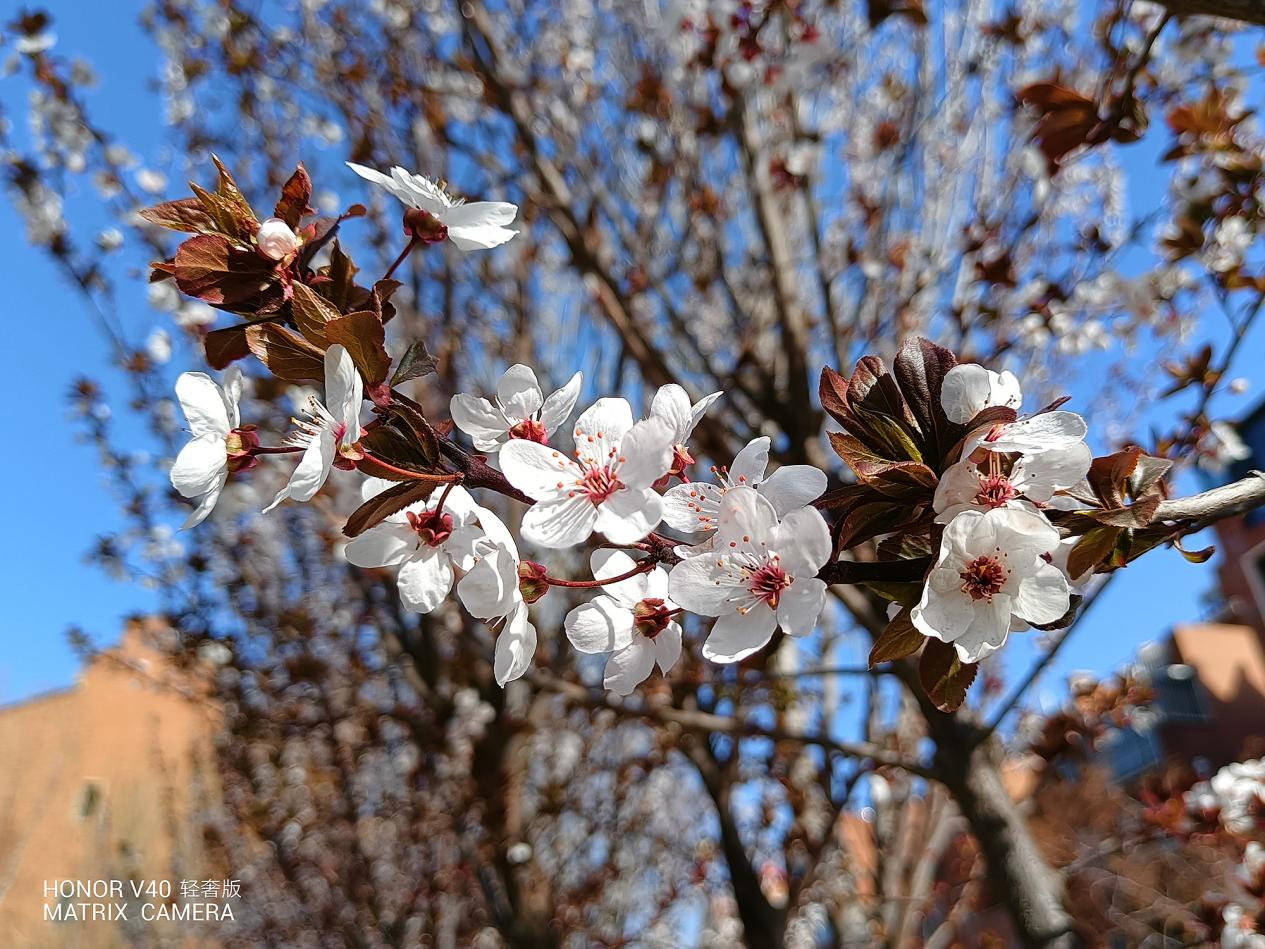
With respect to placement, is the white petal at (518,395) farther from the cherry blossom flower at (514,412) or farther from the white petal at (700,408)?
the white petal at (700,408)

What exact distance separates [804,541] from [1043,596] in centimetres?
21

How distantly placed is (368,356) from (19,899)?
13733 millimetres

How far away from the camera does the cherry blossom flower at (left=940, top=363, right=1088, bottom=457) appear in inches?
27.1

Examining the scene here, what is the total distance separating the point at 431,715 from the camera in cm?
363

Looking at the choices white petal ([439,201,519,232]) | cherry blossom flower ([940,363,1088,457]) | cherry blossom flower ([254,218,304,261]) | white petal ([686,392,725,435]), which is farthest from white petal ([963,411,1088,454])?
cherry blossom flower ([254,218,304,261])

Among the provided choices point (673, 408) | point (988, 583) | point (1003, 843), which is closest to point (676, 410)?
point (673, 408)

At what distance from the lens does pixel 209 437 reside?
32.9 inches

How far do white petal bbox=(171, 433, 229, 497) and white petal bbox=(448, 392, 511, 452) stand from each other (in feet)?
0.78

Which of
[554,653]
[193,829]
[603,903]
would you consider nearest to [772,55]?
[554,653]

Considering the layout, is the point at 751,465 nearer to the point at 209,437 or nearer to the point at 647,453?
the point at 647,453

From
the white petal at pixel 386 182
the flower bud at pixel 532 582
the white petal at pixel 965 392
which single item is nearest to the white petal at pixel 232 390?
the white petal at pixel 386 182

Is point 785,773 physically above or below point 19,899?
below

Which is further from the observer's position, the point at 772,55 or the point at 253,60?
the point at 253,60

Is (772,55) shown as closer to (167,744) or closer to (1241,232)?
(1241,232)
